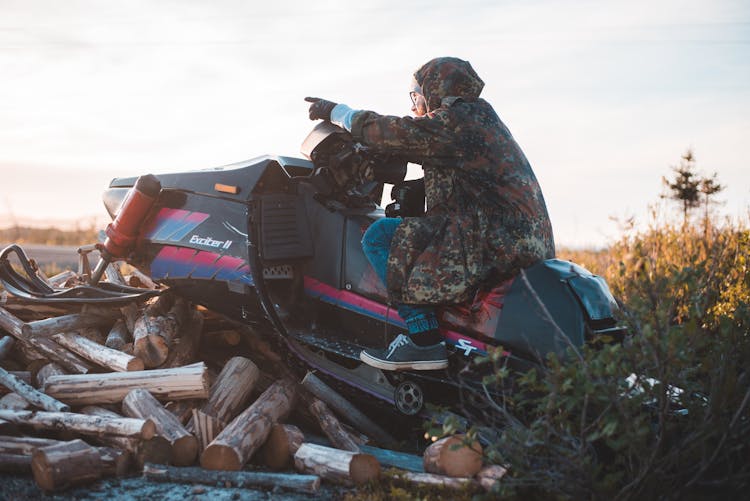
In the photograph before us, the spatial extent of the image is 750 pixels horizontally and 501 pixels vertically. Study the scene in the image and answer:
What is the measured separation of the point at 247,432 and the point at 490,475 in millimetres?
1400

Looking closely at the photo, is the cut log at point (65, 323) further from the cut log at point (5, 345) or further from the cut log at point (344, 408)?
the cut log at point (344, 408)

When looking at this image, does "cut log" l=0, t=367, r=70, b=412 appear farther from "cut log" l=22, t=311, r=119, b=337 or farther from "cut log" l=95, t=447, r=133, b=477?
"cut log" l=95, t=447, r=133, b=477

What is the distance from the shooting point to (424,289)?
170 inches

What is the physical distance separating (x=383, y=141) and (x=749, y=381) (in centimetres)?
236

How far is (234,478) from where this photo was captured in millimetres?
4039

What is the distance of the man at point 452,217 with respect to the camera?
4285mm

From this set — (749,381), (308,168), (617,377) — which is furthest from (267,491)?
(749,381)

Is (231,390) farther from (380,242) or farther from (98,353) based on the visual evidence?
(380,242)

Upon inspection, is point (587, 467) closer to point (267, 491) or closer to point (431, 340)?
point (431, 340)

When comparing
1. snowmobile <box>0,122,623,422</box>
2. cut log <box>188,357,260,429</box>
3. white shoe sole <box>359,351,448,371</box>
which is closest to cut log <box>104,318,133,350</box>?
snowmobile <box>0,122,623,422</box>

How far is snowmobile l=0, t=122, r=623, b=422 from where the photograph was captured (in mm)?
4461

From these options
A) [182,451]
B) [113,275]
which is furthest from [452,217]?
[113,275]

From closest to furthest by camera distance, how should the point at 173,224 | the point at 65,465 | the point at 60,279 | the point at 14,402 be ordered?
the point at 65,465 < the point at 14,402 < the point at 173,224 < the point at 60,279

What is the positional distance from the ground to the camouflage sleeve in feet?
6.42
